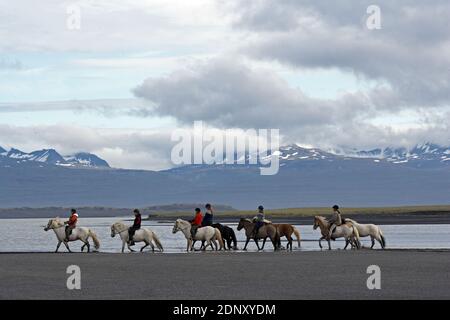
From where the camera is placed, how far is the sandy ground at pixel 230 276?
22.7m

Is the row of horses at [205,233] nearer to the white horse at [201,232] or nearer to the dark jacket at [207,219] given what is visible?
the white horse at [201,232]

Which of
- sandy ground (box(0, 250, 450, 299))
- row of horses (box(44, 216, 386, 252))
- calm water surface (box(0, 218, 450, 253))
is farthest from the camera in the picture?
calm water surface (box(0, 218, 450, 253))

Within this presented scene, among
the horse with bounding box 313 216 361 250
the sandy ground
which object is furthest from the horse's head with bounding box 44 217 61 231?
the horse with bounding box 313 216 361 250

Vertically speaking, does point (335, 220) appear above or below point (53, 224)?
above

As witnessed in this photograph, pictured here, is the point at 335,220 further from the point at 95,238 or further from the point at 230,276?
the point at 230,276

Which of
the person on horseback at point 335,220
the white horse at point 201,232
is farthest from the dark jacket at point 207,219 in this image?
the person on horseback at point 335,220

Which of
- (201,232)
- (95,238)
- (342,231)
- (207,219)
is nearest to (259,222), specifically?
(207,219)

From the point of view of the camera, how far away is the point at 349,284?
25.0 metres

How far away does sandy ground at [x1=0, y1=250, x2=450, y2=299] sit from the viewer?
22719 millimetres

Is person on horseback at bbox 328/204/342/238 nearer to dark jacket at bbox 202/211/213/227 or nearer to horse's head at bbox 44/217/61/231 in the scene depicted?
dark jacket at bbox 202/211/213/227

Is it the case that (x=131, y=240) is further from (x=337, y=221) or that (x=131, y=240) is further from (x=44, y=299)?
(x=44, y=299)

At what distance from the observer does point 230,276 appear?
91.7 feet
